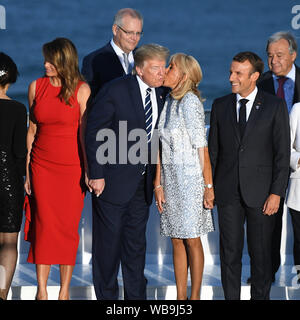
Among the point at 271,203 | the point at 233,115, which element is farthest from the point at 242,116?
the point at 271,203

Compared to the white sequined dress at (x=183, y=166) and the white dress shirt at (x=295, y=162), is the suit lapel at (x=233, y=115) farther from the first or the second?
the white dress shirt at (x=295, y=162)

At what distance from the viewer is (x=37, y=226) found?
133 inches

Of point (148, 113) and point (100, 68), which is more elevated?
point (100, 68)

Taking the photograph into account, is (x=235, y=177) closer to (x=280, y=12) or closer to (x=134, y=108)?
(x=134, y=108)

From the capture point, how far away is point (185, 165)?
3283 mm

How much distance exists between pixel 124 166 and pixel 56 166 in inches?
14.7

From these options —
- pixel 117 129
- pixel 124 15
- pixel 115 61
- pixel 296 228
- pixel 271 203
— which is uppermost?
pixel 124 15

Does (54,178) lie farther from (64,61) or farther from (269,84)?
(269,84)

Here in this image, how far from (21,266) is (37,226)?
36.6 inches

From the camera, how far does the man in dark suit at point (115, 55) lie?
142 inches

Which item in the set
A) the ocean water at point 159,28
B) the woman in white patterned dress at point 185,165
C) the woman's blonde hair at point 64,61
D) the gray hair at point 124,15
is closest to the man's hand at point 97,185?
the woman in white patterned dress at point 185,165

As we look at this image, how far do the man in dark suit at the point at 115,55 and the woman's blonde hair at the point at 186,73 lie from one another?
472 mm

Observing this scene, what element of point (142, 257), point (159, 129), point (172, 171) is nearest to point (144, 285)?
point (142, 257)

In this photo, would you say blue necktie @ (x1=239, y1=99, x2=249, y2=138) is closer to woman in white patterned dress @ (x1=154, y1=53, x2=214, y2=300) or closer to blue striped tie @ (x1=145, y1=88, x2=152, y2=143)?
woman in white patterned dress @ (x1=154, y1=53, x2=214, y2=300)
